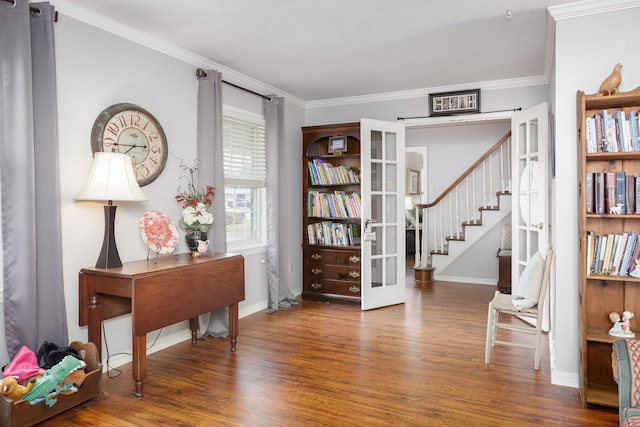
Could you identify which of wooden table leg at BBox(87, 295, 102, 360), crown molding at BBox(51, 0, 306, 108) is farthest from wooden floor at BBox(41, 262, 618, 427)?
crown molding at BBox(51, 0, 306, 108)

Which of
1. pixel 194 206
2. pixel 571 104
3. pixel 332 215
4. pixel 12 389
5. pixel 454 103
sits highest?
pixel 454 103

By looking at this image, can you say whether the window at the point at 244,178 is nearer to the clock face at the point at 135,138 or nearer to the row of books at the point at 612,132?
the clock face at the point at 135,138

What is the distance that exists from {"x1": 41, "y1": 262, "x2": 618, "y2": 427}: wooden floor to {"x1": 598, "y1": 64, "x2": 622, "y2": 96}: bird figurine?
179cm

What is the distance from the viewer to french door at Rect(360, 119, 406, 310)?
14.9 feet

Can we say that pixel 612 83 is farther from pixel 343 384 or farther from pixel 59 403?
pixel 59 403

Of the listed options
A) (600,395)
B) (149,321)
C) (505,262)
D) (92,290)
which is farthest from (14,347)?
(505,262)

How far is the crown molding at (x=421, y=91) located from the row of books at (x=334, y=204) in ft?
3.86

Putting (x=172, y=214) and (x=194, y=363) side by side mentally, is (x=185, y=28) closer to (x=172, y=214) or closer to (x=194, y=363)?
(x=172, y=214)

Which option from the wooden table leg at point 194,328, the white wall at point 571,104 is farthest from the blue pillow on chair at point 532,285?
the wooden table leg at point 194,328

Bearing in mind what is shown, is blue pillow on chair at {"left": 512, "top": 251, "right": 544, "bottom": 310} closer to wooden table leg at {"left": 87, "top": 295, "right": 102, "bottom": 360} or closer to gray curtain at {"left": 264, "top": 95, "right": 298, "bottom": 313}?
gray curtain at {"left": 264, "top": 95, "right": 298, "bottom": 313}

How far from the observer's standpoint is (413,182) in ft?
28.3

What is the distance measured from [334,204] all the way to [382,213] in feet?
1.93

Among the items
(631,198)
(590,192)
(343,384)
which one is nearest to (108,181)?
(343,384)

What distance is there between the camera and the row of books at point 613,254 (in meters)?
2.37
